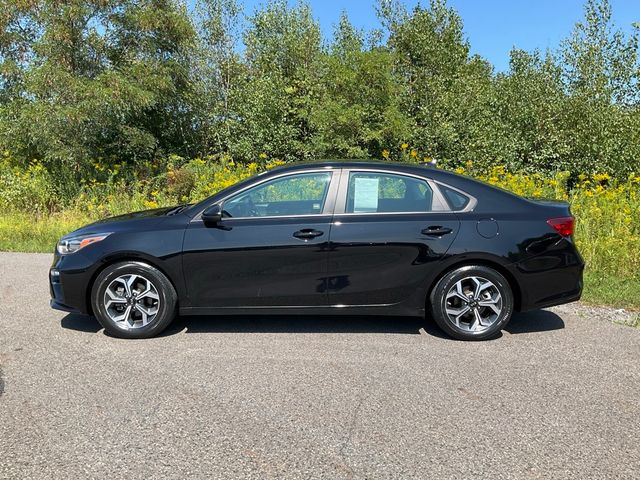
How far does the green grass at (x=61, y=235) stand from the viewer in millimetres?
6035

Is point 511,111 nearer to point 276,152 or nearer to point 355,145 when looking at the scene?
point 355,145

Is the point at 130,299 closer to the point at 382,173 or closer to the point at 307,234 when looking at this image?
the point at 307,234

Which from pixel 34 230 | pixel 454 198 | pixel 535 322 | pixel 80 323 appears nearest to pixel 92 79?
pixel 34 230

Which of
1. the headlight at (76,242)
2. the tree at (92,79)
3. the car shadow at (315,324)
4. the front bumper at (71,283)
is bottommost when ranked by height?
Answer: the car shadow at (315,324)

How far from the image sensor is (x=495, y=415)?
3.29 metres

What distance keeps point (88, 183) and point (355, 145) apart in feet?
24.2

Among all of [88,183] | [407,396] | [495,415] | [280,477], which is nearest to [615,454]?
[495,415]

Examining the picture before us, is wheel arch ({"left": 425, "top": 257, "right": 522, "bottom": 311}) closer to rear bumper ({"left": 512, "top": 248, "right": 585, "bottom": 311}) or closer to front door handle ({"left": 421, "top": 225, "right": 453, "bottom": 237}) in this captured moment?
rear bumper ({"left": 512, "top": 248, "right": 585, "bottom": 311})

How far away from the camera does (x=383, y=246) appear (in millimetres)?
4625

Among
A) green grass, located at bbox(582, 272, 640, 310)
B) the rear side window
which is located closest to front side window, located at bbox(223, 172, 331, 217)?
the rear side window

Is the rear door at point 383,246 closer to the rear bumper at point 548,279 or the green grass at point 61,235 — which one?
the rear bumper at point 548,279

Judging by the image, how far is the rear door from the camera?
15.2 feet

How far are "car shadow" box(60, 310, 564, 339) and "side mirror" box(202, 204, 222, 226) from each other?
105 cm

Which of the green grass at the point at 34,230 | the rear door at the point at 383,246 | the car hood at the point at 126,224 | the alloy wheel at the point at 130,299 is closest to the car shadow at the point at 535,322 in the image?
the rear door at the point at 383,246
